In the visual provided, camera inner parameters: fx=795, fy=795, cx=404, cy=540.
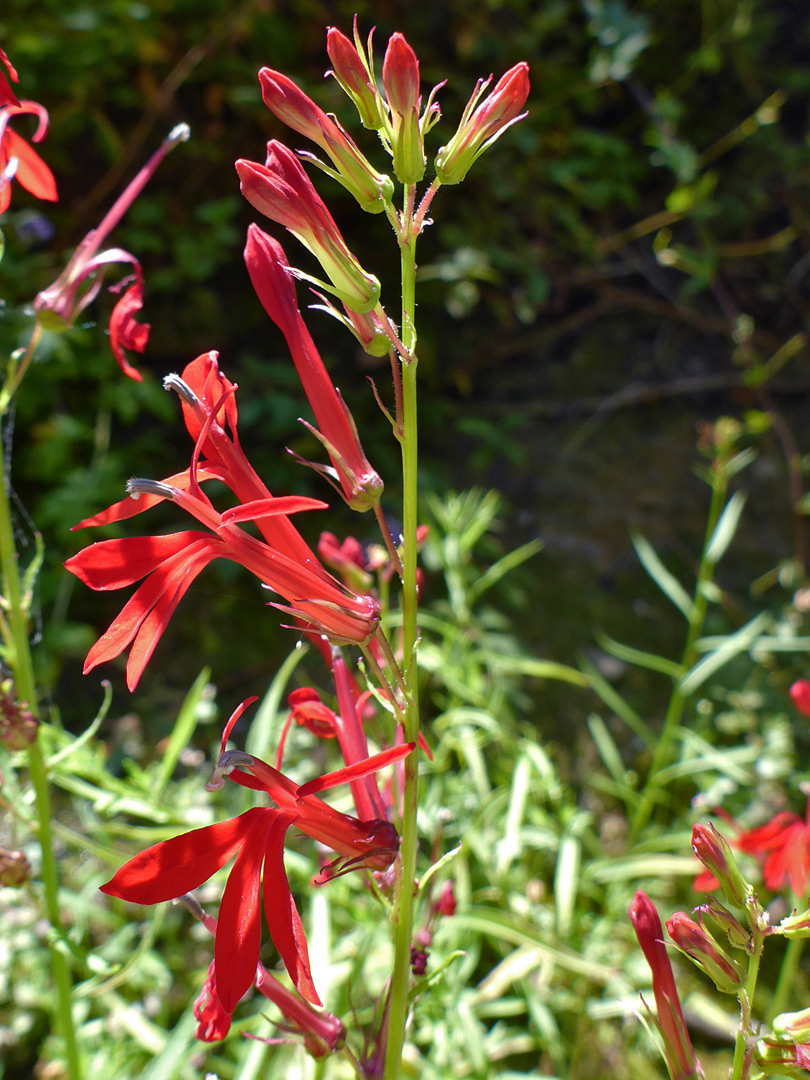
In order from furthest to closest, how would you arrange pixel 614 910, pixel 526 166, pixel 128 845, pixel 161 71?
pixel 526 166, pixel 161 71, pixel 128 845, pixel 614 910

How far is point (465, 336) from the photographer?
9.30ft

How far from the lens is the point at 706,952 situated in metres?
0.49

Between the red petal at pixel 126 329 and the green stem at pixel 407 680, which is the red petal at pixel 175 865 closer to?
the green stem at pixel 407 680

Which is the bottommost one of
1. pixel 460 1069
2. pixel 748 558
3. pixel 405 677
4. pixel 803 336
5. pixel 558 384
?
pixel 460 1069

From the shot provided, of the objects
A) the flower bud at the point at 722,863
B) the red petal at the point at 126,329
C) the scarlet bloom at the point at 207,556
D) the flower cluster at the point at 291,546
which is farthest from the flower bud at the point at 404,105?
the flower bud at the point at 722,863

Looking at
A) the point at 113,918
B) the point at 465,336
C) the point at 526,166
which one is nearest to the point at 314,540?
the point at 465,336

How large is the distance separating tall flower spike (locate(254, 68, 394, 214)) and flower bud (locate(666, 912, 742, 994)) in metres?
0.48

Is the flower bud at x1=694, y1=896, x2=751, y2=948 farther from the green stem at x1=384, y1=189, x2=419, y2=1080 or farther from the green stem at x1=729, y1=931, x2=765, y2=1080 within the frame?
the green stem at x1=384, y1=189, x2=419, y2=1080

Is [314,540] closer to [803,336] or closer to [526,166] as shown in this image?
[526,166]

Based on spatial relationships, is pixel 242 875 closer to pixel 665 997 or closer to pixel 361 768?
pixel 361 768

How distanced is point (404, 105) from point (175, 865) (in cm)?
44

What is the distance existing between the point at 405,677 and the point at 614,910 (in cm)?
112

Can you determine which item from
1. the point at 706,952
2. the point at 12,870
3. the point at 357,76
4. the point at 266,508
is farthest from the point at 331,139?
the point at 12,870

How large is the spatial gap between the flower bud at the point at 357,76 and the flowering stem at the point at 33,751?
38cm
